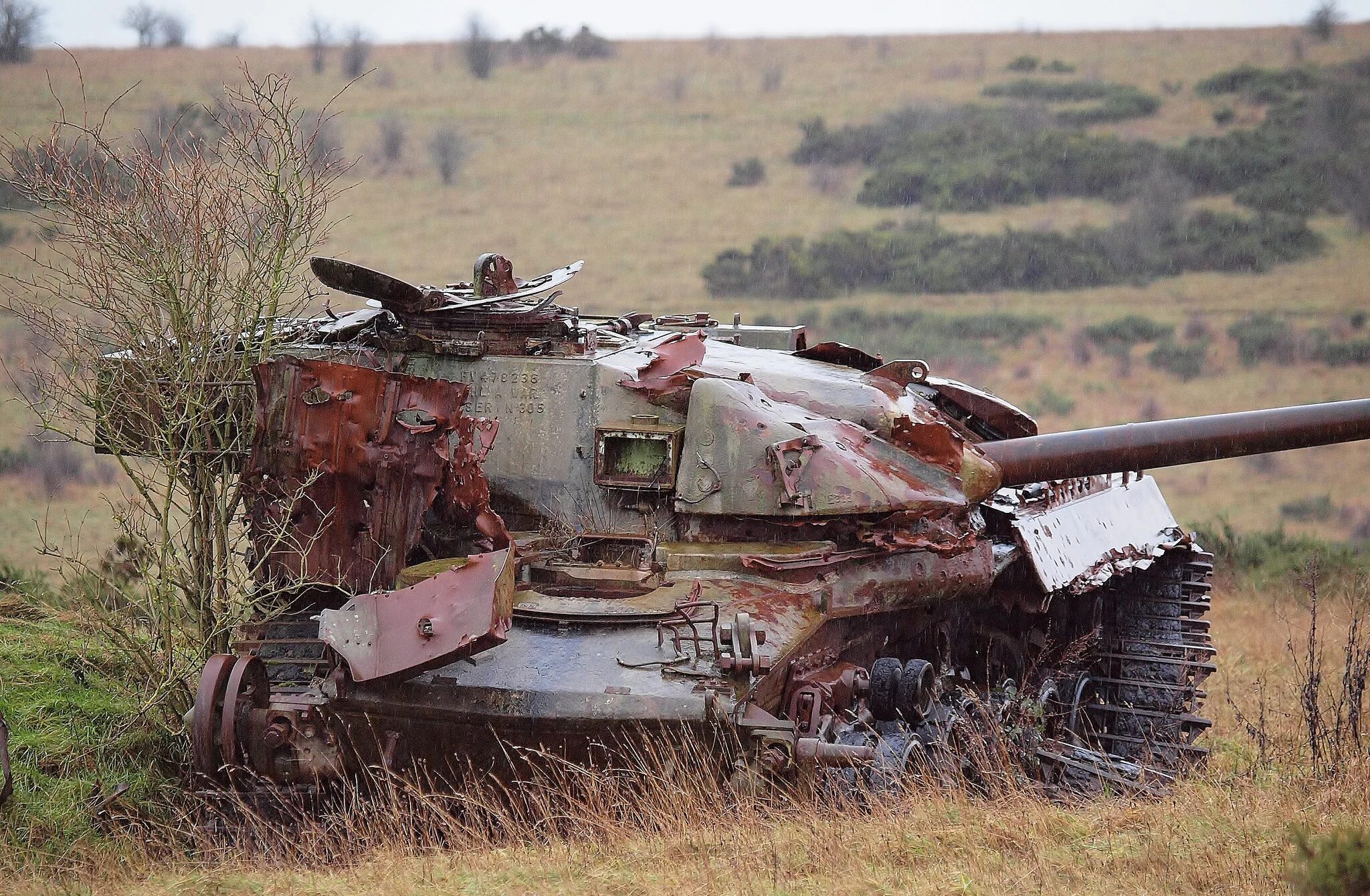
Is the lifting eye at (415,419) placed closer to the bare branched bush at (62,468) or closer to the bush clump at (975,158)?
the bare branched bush at (62,468)

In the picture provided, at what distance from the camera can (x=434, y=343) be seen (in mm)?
8344

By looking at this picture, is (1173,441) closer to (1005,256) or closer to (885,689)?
(885,689)

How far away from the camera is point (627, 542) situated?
7.82 meters

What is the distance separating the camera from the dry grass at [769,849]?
5965 millimetres

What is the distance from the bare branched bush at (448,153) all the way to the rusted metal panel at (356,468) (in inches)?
980

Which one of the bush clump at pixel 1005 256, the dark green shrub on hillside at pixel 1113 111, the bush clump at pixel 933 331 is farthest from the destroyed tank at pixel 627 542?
the dark green shrub on hillside at pixel 1113 111

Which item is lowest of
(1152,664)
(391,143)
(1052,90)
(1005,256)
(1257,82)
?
(1152,664)

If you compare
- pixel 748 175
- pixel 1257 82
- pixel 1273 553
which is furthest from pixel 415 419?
pixel 1257 82

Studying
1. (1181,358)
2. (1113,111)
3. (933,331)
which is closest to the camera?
(1181,358)

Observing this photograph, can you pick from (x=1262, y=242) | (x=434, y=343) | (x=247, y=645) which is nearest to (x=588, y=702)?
(x=247, y=645)

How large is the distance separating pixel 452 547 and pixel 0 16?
19994 mm

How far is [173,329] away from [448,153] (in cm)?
2477

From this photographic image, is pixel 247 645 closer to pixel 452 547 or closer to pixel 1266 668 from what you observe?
pixel 452 547

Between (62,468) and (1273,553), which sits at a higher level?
→ (62,468)
